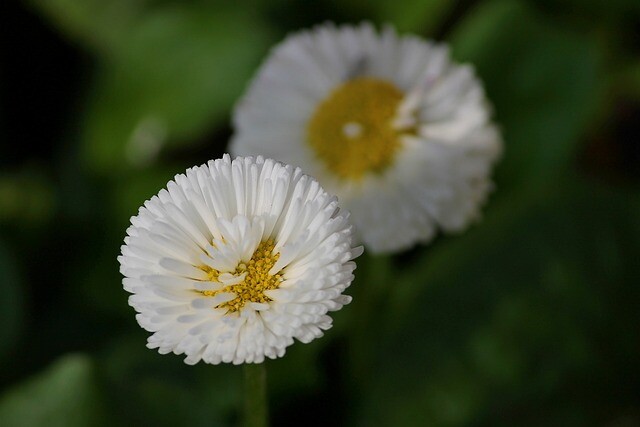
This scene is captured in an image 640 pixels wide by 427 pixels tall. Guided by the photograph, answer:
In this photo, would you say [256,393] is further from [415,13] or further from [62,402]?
[415,13]

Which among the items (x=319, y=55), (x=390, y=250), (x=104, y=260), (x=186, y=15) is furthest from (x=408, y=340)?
(x=186, y=15)

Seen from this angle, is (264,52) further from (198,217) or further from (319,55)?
(198,217)

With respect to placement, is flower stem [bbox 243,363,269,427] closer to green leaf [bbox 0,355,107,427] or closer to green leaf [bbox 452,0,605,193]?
green leaf [bbox 0,355,107,427]

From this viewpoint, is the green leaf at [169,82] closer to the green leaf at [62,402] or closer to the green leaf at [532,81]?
the green leaf at [532,81]

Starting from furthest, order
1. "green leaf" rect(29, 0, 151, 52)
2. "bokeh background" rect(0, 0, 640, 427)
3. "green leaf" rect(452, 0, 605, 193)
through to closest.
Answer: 1. "green leaf" rect(29, 0, 151, 52)
2. "green leaf" rect(452, 0, 605, 193)
3. "bokeh background" rect(0, 0, 640, 427)

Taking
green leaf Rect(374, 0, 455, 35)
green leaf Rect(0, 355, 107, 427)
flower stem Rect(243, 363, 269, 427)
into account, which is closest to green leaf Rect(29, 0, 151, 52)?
green leaf Rect(374, 0, 455, 35)

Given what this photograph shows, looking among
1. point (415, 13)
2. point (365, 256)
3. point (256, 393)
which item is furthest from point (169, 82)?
point (256, 393)
